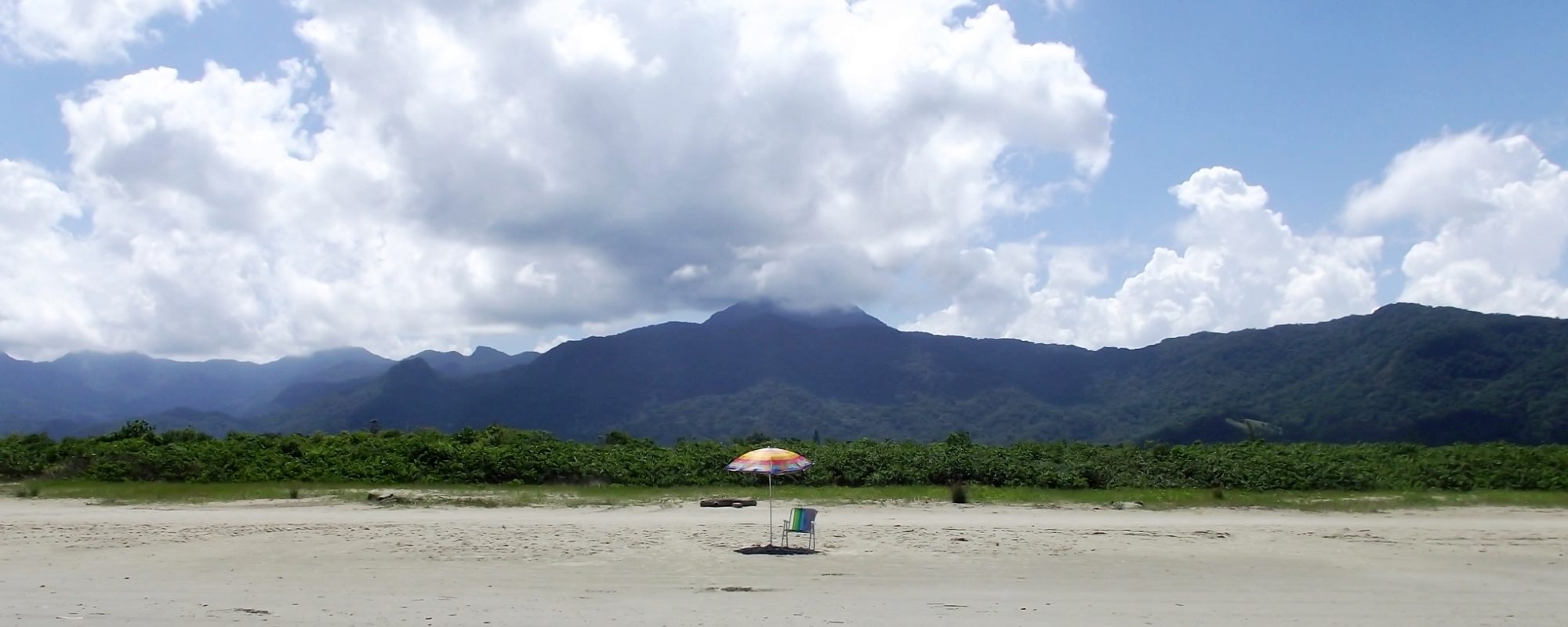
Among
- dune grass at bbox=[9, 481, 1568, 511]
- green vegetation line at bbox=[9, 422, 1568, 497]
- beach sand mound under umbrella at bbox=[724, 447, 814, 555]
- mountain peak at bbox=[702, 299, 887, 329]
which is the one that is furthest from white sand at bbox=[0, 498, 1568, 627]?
mountain peak at bbox=[702, 299, 887, 329]

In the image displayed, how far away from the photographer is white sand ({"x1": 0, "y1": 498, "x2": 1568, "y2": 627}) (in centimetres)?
1217

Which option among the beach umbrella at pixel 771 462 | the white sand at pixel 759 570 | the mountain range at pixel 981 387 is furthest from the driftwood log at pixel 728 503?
the mountain range at pixel 981 387

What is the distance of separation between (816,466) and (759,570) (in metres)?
18.0

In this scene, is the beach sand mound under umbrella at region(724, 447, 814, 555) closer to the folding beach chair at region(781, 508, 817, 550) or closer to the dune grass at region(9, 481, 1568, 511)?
the folding beach chair at region(781, 508, 817, 550)

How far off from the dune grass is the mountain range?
28841 millimetres

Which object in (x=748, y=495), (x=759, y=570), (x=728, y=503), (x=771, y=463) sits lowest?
(x=759, y=570)

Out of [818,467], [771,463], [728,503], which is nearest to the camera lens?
[771,463]

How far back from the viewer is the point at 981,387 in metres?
132

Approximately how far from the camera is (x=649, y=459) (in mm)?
34125

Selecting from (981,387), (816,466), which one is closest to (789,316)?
(981,387)

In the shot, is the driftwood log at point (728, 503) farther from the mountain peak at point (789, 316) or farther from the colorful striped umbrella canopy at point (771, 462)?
the mountain peak at point (789, 316)

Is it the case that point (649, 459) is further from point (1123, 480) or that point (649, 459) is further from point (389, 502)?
point (1123, 480)

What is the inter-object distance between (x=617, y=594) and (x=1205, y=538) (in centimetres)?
1285

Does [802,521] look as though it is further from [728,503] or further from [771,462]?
[728,503]
